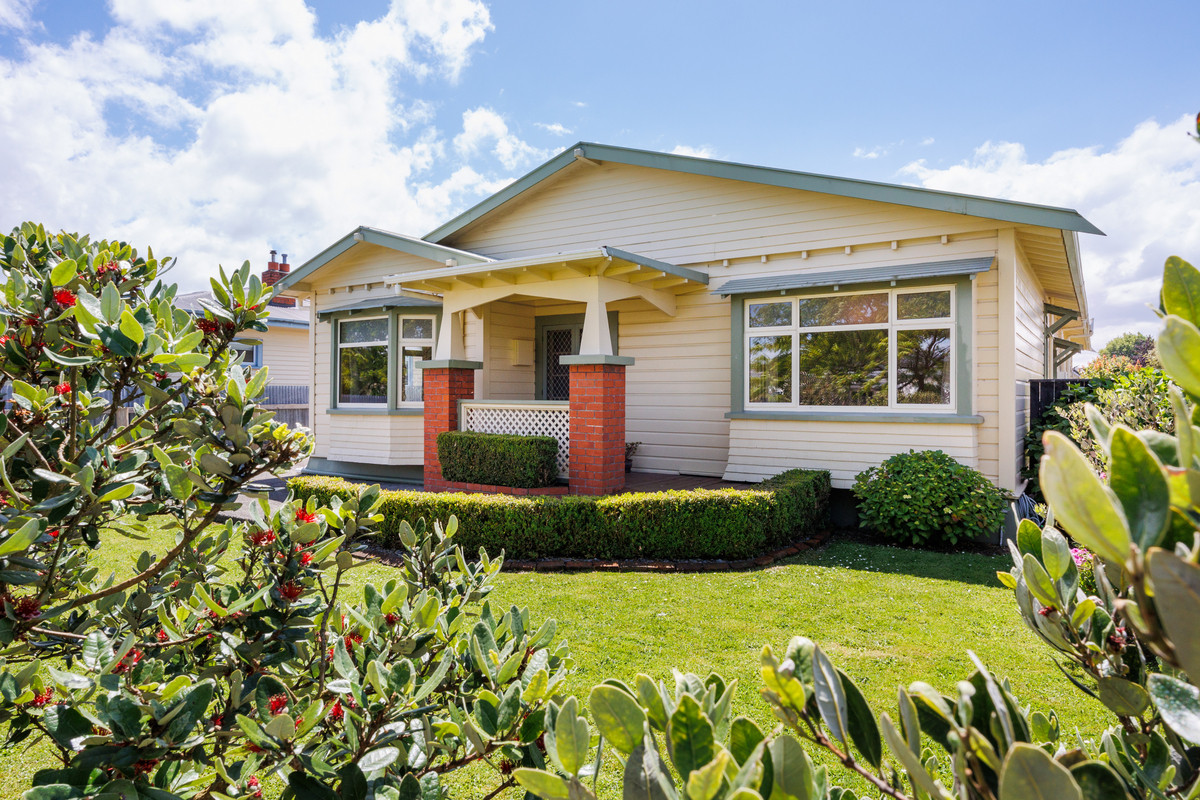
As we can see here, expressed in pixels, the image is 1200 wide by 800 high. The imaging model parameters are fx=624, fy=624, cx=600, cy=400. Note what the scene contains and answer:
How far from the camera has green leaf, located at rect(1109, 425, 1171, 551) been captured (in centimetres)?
45

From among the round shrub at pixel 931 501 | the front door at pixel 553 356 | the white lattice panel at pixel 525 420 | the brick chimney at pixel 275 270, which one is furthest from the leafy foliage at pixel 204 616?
the brick chimney at pixel 275 270

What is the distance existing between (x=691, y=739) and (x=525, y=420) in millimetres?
8592

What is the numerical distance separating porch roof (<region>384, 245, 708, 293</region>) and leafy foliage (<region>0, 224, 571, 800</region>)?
6.31 m

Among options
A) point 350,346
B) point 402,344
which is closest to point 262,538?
point 402,344

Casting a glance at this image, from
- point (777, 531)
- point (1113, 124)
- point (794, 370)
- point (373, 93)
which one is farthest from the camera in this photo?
point (373, 93)

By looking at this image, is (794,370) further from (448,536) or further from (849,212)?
(448,536)

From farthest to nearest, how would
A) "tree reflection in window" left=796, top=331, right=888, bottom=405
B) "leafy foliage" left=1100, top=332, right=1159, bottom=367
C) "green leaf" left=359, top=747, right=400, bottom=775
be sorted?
"leafy foliage" left=1100, top=332, right=1159, bottom=367, "tree reflection in window" left=796, top=331, right=888, bottom=405, "green leaf" left=359, top=747, right=400, bottom=775

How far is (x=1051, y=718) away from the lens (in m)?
1.04

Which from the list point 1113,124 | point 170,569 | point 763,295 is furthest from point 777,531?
point 1113,124

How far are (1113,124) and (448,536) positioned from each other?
14.9m

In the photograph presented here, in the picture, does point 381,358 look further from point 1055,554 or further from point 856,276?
point 1055,554

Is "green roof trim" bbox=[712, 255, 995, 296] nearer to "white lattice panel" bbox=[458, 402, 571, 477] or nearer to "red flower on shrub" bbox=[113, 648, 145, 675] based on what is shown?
"white lattice panel" bbox=[458, 402, 571, 477]

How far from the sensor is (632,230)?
1066 cm

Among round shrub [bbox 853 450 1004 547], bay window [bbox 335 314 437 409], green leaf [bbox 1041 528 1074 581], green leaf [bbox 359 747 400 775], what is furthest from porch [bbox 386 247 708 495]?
green leaf [bbox 1041 528 1074 581]
